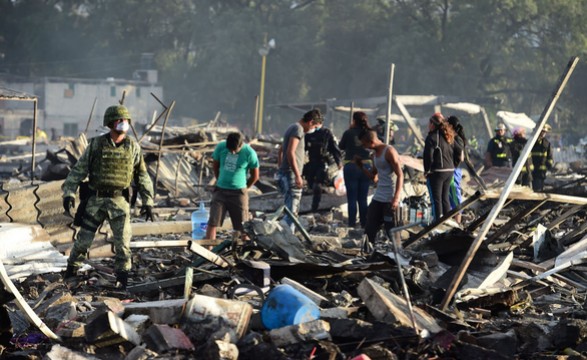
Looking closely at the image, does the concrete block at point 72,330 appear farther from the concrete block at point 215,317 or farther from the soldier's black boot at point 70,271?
the soldier's black boot at point 70,271

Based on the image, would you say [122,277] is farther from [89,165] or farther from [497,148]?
[497,148]

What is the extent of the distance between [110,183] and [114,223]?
1.15ft

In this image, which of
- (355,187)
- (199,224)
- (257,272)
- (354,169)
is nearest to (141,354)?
(257,272)

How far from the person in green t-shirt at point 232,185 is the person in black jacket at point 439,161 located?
2219 mm

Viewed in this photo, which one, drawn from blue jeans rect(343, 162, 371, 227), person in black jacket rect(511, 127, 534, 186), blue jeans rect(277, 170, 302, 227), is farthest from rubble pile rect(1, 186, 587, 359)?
person in black jacket rect(511, 127, 534, 186)

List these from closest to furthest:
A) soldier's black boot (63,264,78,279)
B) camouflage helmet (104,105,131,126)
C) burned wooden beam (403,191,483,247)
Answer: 1. burned wooden beam (403,191,483,247)
2. camouflage helmet (104,105,131,126)
3. soldier's black boot (63,264,78,279)

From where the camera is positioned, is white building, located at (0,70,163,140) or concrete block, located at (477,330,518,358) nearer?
concrete block, located at (477,330,518,358)

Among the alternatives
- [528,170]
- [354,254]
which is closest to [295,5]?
[528,170]

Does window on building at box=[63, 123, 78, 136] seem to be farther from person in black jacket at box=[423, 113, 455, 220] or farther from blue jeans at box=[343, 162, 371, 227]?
person in black jacket at box=[423, 113, 455, 220]

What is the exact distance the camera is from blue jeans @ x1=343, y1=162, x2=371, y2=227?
41.5ft

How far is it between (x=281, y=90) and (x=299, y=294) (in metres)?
56.3

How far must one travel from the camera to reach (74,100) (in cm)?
6378

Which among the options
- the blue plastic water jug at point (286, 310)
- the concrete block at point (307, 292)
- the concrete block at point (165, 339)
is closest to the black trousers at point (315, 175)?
the concrete block at point (307, 292)

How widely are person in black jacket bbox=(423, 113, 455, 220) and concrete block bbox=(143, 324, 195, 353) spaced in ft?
19.2
